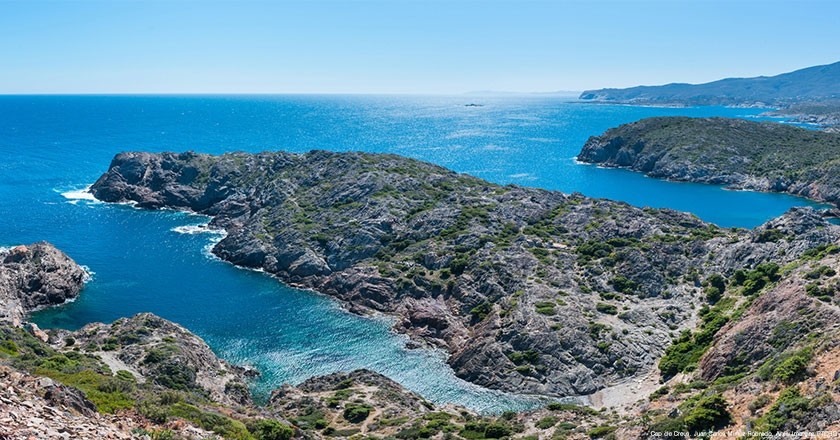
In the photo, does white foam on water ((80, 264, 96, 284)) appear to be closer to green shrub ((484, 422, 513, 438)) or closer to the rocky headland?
the rocky headland

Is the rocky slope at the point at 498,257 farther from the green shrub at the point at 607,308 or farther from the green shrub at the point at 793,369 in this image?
the green shrub at the point at 793,369

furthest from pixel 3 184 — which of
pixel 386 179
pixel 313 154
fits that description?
pixel 386 179

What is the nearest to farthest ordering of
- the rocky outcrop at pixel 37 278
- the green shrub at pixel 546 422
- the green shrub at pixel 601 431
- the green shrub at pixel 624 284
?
the green shrub at pixel 601 431 → the green shrub at pixel 546 422 → the rocky outcrop at pixel 37 278 → the green shrub at pixel 624 284

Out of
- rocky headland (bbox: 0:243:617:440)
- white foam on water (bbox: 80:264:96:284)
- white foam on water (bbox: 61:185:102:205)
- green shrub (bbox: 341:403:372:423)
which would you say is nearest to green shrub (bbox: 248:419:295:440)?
rocky headland (bbox: 0:243:617:440)

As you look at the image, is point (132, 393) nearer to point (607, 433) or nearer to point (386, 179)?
point (607, 433)

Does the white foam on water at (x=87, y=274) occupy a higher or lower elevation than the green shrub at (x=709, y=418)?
lower

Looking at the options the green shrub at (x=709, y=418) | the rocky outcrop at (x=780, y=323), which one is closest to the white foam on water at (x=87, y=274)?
the rocky outcrop at (x=780, y=323)
